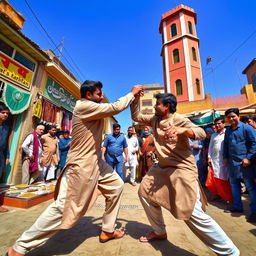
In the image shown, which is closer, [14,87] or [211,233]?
[211,233]

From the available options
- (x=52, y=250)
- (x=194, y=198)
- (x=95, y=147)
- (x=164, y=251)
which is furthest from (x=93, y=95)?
(x=164, y=251)

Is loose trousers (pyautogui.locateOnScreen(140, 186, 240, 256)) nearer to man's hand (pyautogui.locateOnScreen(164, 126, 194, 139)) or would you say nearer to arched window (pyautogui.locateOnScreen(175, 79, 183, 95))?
man's hand (pyautogui.locateOnScreen(164, 126, 194, 139))

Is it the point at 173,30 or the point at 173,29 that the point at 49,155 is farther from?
the point at 173,29

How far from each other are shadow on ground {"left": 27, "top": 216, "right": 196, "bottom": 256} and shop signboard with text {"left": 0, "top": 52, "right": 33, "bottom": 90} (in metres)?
4.96

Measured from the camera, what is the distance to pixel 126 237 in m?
1.90

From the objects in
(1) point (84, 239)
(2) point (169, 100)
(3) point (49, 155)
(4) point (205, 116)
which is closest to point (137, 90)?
(2) point (169, 100)

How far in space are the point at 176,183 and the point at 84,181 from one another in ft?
3.11

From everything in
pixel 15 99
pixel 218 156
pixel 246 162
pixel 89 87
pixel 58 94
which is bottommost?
pixel 246 162

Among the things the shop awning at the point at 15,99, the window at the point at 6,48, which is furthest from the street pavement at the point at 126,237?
the window at the point at 6,48

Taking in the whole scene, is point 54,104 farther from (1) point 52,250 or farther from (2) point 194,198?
(2) point 194,198

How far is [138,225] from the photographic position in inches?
88.5

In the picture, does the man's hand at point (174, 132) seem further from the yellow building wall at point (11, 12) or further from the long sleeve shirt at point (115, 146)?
the yellow building wall at point (11, 12)

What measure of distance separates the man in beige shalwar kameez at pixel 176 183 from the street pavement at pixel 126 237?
191 millimetres

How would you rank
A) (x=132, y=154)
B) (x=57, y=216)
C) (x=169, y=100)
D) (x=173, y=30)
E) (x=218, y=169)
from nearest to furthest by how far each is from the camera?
(x=57, y=216)
(x=169, y=100)
(x=218, y=169)
(x=132, y=154)
(x=173, y=30)
